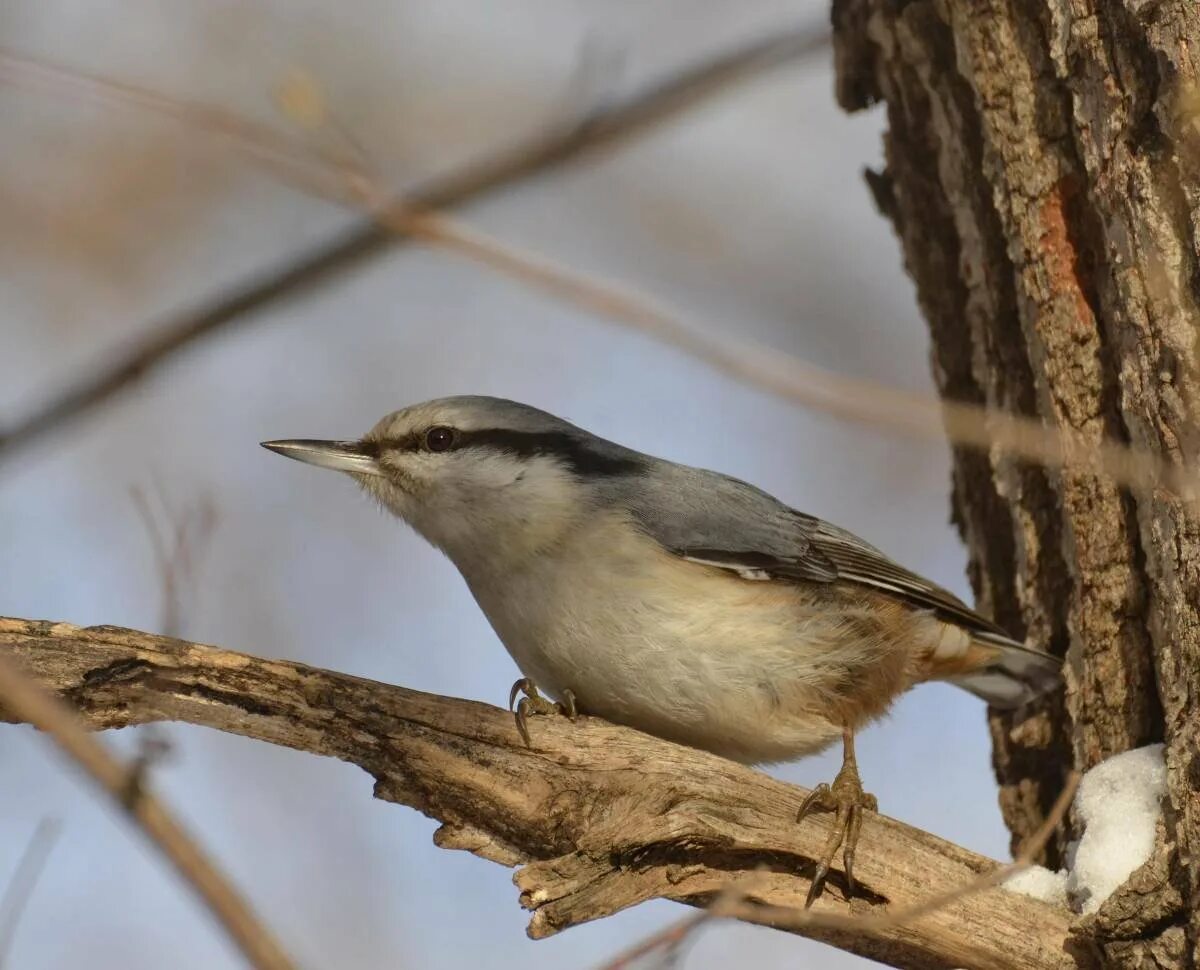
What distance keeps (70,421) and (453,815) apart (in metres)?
1.16

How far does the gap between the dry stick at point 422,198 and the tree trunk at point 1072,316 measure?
38 centimetres

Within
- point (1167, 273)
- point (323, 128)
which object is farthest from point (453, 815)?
point (1167, 273)

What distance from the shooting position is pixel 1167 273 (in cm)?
280

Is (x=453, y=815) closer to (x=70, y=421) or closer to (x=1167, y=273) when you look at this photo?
(x=70, y=421)

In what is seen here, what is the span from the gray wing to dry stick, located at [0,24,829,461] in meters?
0.88

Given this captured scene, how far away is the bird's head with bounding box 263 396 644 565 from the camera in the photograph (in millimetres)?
3637

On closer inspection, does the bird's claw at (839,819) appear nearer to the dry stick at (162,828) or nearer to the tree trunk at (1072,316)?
the tree trunk at (1072,316)

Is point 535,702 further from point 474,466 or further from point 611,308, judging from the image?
point 611,308

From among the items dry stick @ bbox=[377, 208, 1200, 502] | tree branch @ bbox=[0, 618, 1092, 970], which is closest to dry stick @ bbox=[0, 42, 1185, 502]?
dry stick @ bbox=[377, 208, 1200, 502]

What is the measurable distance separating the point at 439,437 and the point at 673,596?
0.88 metres

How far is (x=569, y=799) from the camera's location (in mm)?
2805

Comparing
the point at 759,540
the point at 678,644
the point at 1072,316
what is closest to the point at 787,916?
the point at 678,644

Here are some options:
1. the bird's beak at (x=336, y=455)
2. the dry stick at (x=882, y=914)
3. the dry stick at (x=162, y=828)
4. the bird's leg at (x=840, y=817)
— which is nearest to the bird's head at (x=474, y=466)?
the bird's beak at (x=336, y=455)

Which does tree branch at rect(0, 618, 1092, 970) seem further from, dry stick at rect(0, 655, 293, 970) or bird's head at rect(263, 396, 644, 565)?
dry stick at rect(0, 655, 293, 970)
